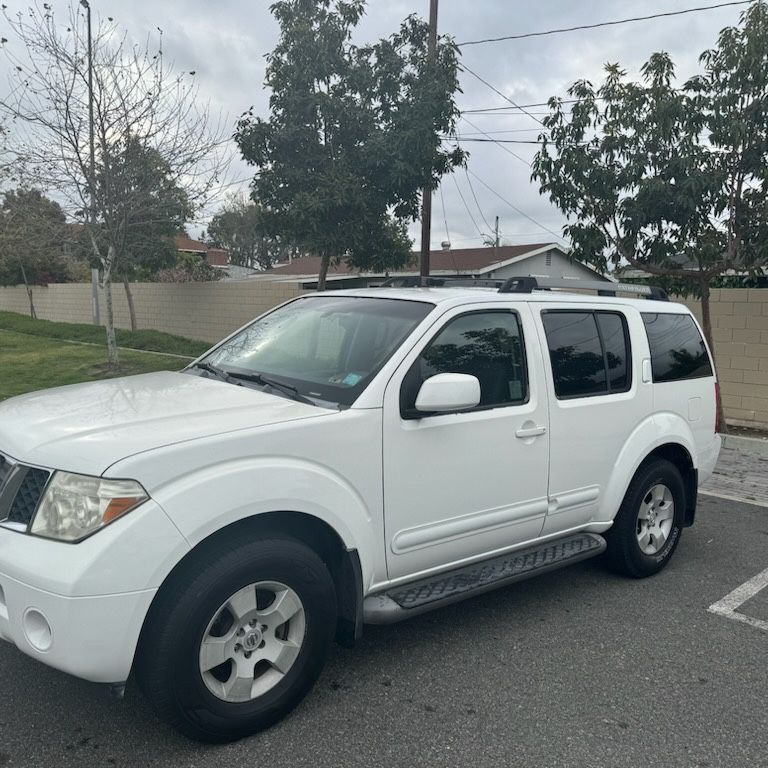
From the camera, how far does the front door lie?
3.28 metres

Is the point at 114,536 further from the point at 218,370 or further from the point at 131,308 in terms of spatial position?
the point at 131,308

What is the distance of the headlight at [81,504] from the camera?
250cm

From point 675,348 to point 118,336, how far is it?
16.8m

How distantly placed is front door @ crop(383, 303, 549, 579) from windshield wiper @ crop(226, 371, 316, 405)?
0.40 metres

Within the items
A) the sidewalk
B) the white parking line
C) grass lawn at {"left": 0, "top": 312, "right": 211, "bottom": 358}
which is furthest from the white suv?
grass lawn at {"left": 0, "top": 312, "right": 211, "bottom": 358}

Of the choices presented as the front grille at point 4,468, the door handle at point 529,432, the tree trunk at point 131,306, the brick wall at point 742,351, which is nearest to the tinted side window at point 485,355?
the door handle at point 529,432

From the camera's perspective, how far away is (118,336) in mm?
19109

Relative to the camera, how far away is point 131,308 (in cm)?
2145

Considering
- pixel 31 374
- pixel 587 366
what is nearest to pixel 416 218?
pixel 31 374

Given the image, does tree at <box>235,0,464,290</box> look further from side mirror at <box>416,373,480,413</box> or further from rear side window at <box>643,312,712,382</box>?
side mirror at <box>416,373,480,413</box>

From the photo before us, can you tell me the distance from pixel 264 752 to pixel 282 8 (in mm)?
12155

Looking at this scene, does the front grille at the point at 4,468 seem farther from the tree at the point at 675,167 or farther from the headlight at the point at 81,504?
the tree at the point at 675,167

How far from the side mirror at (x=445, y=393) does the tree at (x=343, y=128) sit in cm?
911

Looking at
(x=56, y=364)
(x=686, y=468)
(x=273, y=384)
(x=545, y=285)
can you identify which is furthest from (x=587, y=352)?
(x=56, y=364)
